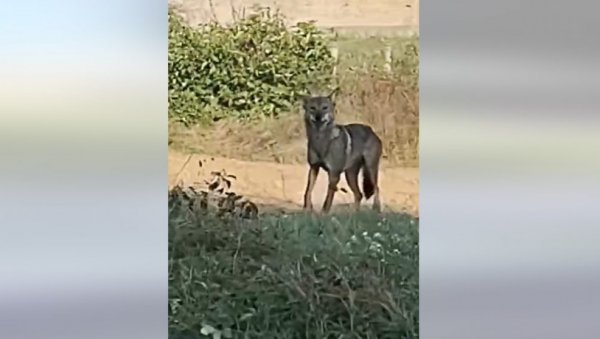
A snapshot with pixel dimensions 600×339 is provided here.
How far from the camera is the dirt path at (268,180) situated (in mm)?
1623

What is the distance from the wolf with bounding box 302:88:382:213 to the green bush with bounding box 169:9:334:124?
61mm

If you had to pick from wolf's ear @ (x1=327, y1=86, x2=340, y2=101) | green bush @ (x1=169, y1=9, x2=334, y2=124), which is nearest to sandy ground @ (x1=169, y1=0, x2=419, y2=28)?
green bush @ (x1=169, y1=9, x2=334, y2=124)

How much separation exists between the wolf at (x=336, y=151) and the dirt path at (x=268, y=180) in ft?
0.05

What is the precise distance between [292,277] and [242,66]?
0.46 meters

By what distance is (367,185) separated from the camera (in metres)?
1.62

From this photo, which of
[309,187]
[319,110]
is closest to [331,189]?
[309,187]

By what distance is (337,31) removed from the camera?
5.34ft

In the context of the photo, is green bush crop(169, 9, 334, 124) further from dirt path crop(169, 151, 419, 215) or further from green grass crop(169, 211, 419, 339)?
green grass crop(169, 211, 419, 339)

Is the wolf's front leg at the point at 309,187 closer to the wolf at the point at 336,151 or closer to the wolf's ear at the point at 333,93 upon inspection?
the wolf at the point at 336,151

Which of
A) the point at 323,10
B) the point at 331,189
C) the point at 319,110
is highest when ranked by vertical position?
the point at 323,10
